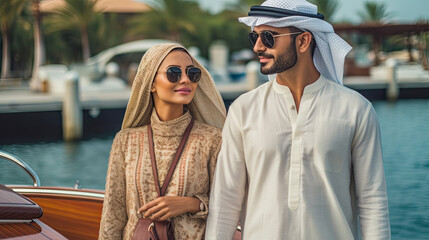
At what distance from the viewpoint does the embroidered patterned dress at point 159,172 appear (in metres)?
1.88

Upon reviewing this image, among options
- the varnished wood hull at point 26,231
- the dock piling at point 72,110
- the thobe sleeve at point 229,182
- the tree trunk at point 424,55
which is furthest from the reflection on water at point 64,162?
the tree trunk at point 424,55

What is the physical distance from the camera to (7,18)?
26469mm

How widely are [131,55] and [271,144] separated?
2712 centimetres

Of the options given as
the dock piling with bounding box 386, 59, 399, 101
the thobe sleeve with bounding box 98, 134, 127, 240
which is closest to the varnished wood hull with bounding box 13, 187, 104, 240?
the thobe sleeve with bounding box 98, 134, 127, 240

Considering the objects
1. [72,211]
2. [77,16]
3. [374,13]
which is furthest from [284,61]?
[374,13]

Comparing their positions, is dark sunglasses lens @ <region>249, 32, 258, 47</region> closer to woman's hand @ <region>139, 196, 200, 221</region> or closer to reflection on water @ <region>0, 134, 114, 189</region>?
woman's hand @ <region>139, 196, 200, 221</region>

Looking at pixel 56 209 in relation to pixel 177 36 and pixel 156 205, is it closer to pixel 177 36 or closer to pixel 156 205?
pixel 156 205

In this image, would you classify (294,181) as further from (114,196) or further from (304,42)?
(114,196)

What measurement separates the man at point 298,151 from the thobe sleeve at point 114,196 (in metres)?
0.33

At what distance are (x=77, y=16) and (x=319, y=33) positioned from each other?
28.8 metres

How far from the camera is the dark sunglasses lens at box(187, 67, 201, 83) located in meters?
1.91

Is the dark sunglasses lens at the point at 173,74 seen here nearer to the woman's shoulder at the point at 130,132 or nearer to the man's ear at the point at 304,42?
the woman's shoulder at the point at 130,132

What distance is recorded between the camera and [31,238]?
6.59 ft

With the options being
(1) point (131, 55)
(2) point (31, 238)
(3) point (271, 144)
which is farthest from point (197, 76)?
(1) point (131, 55)
